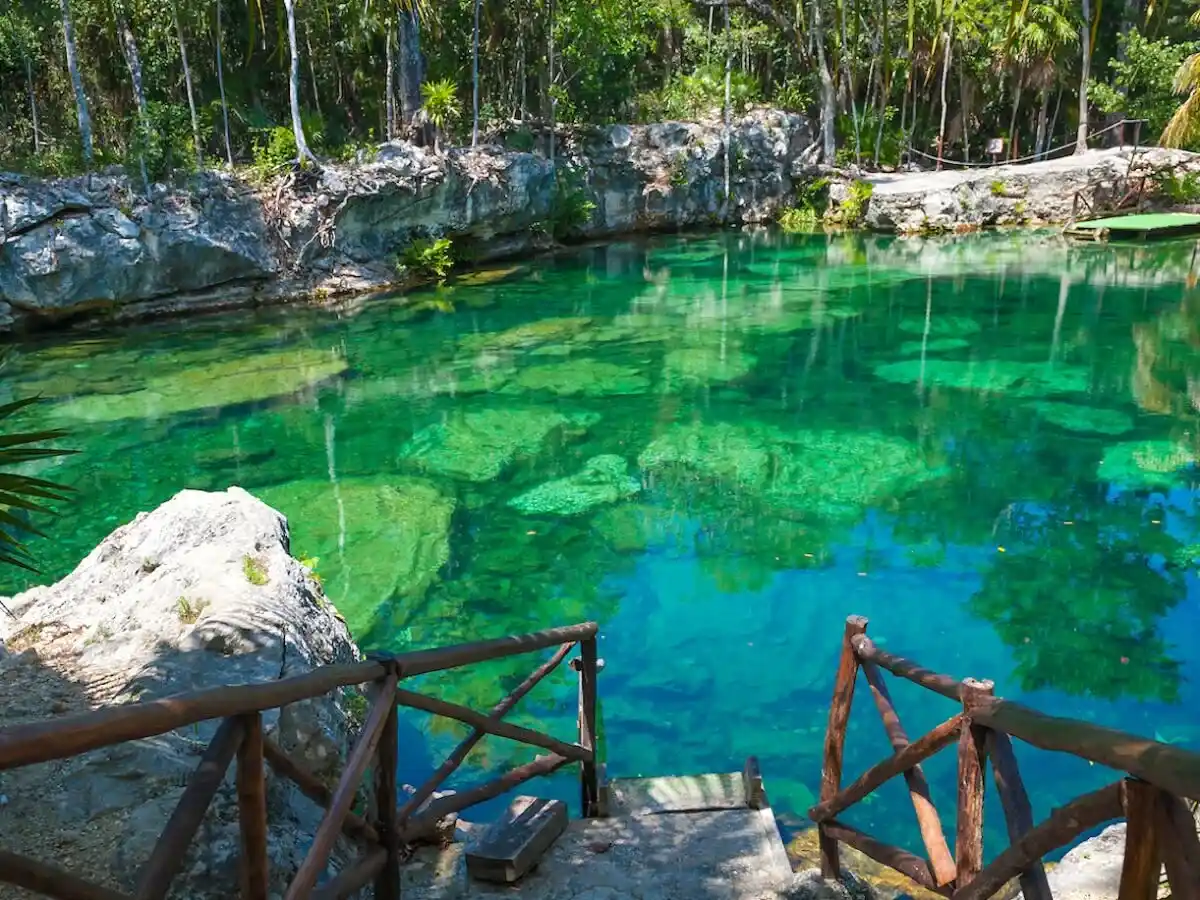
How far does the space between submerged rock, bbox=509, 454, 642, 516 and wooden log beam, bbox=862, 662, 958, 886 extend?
782 cm

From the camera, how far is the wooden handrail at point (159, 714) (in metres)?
2.06

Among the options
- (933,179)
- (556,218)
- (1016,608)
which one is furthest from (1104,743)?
(933,179)

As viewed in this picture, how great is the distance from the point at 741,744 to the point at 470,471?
→ 6.85 m

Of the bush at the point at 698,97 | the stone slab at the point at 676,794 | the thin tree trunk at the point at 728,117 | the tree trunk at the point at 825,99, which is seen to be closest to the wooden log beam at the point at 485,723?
the stone slab at the point at 676,794

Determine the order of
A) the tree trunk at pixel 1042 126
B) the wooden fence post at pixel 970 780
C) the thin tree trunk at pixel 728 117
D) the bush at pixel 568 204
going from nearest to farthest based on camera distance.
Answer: the wooden fence post at pixel 970 780
the bush at pixel 568 204
the thin tree trunk at pixel 728 117
the tree trunk at pixel 1042 126

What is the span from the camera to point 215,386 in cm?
1759

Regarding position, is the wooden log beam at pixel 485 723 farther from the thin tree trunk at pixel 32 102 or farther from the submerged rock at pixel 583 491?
the thin tree trunk at pixel 32 102

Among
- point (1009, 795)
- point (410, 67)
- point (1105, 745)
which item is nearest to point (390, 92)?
point (410, 67)

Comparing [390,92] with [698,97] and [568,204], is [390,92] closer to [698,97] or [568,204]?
[568,204]

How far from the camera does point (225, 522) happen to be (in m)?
6.83

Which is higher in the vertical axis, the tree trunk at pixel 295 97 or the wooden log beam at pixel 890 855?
the tree trunk at pixel 295 97

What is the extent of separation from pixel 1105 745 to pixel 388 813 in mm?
2456

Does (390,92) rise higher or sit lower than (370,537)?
higher

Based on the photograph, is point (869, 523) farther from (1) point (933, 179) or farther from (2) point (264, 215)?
(1) point (933, 179)
